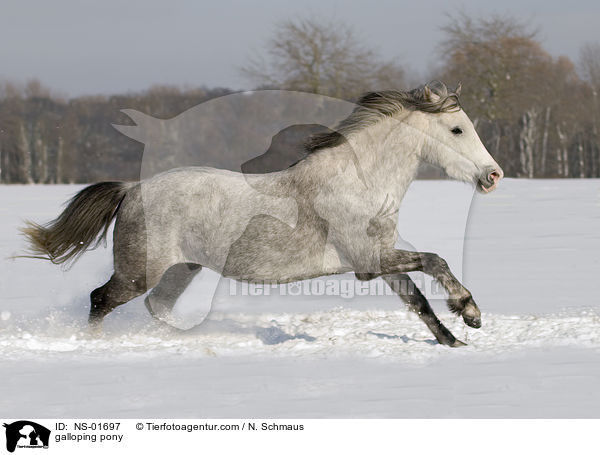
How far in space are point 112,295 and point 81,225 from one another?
0.63 m

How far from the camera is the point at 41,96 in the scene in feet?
123

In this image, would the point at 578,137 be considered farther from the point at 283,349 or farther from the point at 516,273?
the point at 283,349

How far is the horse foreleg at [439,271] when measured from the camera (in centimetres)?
424

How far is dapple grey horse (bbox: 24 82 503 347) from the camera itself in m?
4.32

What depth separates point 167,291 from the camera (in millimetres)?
5074

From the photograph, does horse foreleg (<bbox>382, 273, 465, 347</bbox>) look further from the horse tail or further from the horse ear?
the horse tail

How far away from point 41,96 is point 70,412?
37334 mm

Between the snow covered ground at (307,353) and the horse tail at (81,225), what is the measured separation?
0.56 meters

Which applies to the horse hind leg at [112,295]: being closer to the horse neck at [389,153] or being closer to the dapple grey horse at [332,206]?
the dapple grey horse at [332,206]

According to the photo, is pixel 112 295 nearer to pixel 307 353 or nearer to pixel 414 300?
pixel 307 353

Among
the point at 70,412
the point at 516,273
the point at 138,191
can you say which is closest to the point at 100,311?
the point at 138,191

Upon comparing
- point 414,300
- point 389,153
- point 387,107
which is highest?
point 387,107

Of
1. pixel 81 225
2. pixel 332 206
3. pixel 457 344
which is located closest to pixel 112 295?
pixel 81 225
